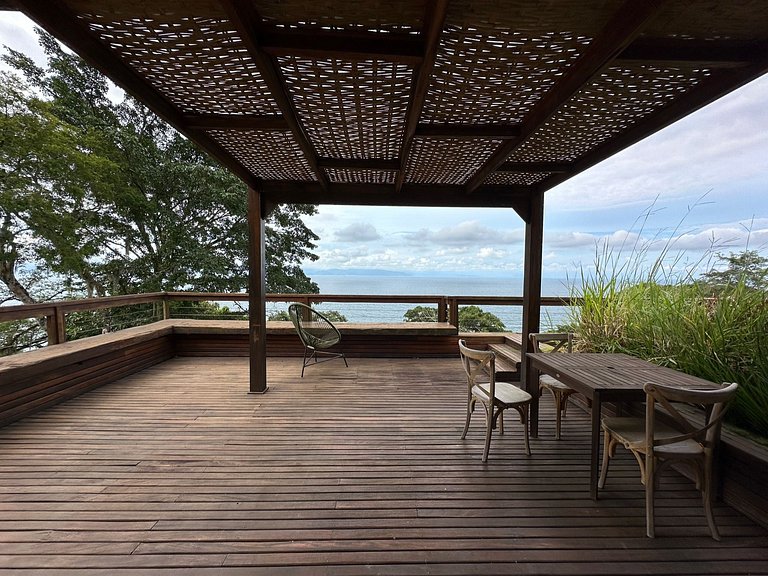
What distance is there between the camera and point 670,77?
5.45 ft

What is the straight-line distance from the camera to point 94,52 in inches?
56.7

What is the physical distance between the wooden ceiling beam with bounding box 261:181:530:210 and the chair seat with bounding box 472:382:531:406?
2.04 meters

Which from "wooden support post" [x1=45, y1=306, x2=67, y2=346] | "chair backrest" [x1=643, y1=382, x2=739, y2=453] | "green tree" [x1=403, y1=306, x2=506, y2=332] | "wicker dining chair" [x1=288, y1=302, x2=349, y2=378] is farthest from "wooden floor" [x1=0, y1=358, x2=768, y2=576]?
"green tree" [x1=403, y1=306, x2=506, y2=332]

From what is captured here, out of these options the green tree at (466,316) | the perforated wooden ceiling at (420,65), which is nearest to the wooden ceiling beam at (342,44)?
the perforated wooden ceiling at (420,65)

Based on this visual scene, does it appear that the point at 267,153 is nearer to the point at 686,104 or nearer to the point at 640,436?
the point at 686,104

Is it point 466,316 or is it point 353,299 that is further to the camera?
point 466,316

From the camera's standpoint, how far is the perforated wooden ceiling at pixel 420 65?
1.27 metres

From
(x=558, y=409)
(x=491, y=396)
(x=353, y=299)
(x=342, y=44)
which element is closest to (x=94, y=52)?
(x=342, y=44)

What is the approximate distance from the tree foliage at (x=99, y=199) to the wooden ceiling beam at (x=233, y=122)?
7159 millimetres

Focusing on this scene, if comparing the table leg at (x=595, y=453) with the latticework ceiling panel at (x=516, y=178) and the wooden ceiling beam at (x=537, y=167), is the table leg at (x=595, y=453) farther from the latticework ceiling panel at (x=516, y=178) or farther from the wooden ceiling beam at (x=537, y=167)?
the latticework ceiling panel at (x=516, y=178)

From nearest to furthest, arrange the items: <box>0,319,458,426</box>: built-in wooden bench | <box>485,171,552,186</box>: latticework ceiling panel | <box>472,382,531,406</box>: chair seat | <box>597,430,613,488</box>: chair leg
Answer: <box>597,430,613,488</box>: chair leg
<box>472,382,531,406</box>: chair seat
<box>0,319,458,426</box>: built-in wooden bench
<box>485,171,552,186</box>: latticework ceiling panel

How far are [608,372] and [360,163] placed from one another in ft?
8.28

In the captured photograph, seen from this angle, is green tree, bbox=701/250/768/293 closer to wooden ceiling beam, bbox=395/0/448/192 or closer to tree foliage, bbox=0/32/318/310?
wooden ceiling beam, bbox=395/0/448/192

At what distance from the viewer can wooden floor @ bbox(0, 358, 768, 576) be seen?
4.63ft
